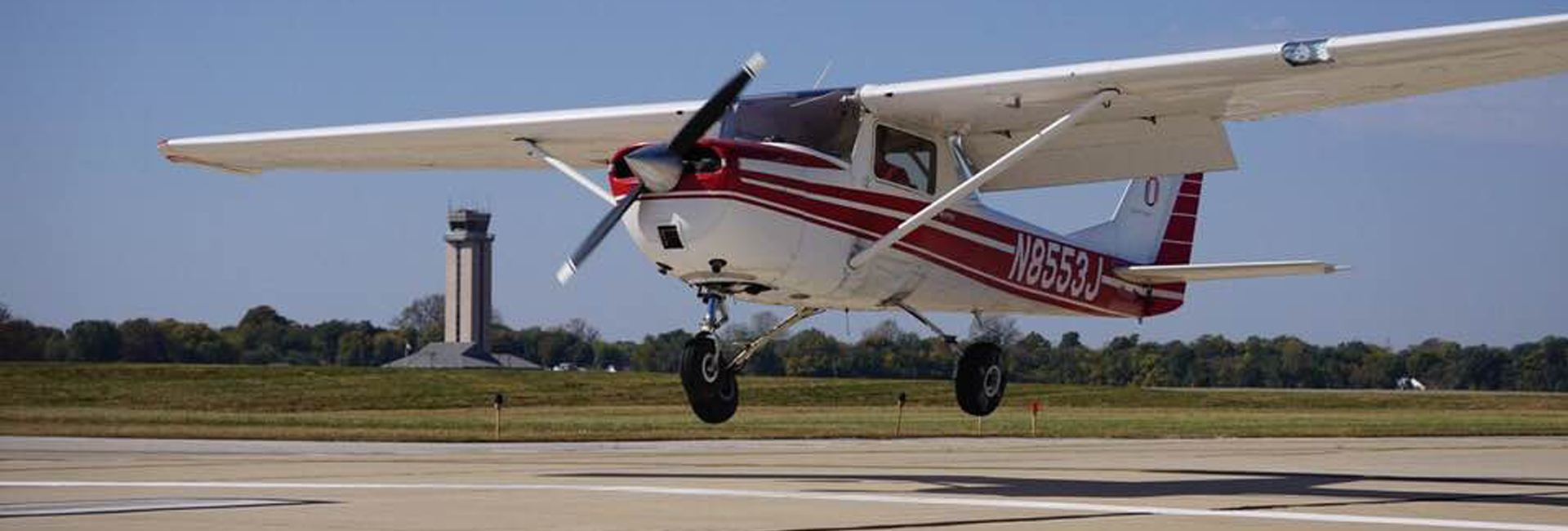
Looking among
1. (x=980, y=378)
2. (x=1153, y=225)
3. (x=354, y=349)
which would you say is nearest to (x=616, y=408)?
(x=1153, y=225)

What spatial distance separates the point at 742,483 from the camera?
17.5m

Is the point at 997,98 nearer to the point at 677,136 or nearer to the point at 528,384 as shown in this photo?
the point at 677,136

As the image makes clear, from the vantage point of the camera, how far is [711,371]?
1998cm

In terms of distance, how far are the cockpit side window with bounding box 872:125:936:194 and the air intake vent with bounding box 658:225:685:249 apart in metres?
Answer: 2.71

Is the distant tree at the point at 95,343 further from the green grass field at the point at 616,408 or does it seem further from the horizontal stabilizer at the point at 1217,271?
the horizontal stabilizer at the point at 1217,271

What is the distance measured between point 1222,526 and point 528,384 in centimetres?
5732

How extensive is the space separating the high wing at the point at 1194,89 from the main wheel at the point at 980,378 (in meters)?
2.22

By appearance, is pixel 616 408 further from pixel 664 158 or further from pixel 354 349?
pixel 354 349

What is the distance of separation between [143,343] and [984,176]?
261 ft

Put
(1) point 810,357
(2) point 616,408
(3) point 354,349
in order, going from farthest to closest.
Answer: (3) point 354,349, (1) point 810,357, (2) point 616,408

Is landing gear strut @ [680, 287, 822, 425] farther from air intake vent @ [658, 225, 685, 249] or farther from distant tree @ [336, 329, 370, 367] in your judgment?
distant tree @ [336, 329, 370, 367]

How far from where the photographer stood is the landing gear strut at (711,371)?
19.8 meters

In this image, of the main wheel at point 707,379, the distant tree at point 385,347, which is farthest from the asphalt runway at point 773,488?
the distant tree at point 385,347

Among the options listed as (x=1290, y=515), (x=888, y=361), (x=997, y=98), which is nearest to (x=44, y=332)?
(x=888, y=361)
